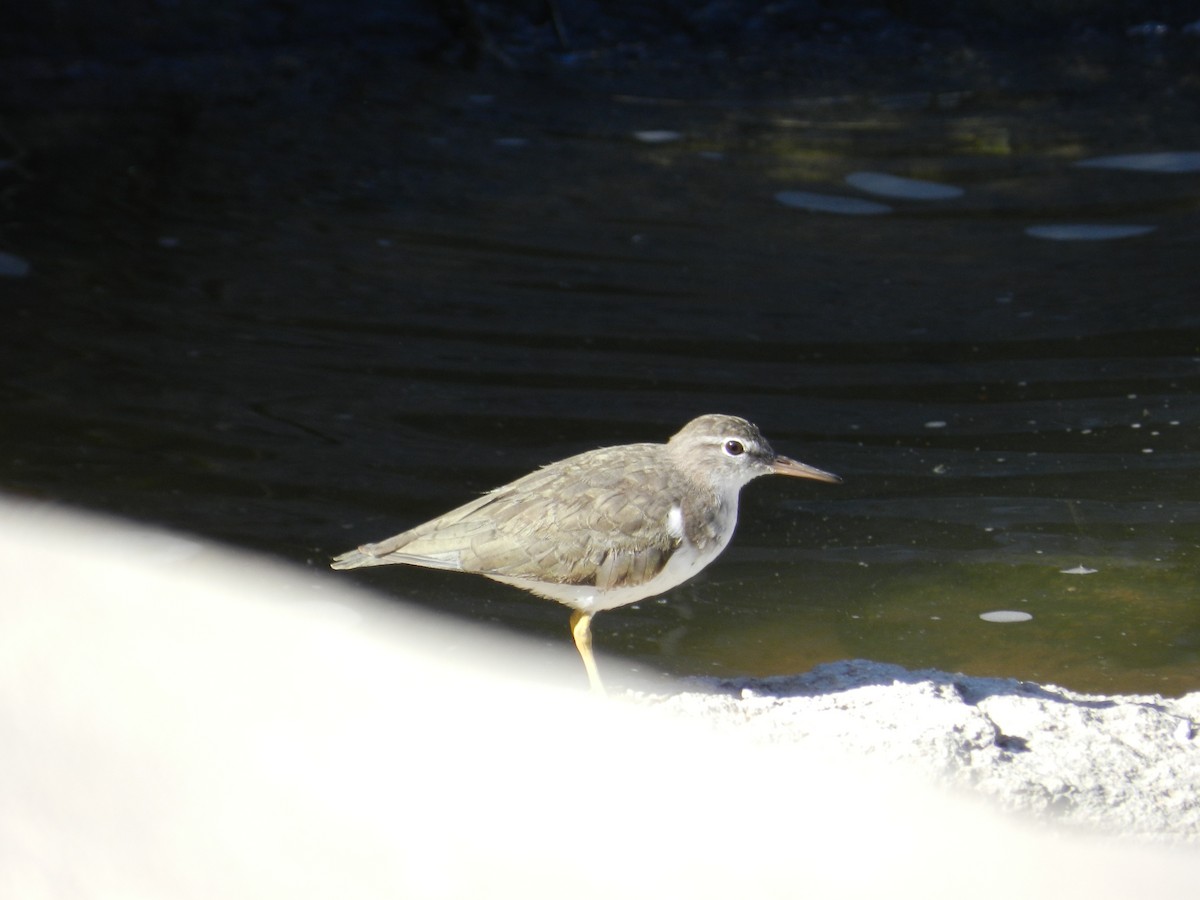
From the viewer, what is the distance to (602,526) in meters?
5.45

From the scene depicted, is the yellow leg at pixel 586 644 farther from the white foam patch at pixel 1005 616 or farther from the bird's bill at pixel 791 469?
the white foam patch at pixel 1005 616

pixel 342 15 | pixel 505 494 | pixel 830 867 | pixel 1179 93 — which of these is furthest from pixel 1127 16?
pixel 830 867

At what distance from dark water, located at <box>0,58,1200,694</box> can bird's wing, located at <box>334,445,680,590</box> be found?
4.38ft

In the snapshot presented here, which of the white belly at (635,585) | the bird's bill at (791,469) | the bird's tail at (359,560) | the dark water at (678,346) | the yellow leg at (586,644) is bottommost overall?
the dark water at (678,346)

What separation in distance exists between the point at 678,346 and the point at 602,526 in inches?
183

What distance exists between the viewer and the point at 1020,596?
280 inches

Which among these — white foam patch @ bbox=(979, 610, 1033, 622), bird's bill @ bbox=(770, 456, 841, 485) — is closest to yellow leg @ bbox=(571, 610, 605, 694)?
bird's bill @ bbox=(770, 456, 841, 485)

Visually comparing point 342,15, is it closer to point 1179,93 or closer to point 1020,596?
point 1179,93

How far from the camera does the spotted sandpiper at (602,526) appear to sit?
546cm

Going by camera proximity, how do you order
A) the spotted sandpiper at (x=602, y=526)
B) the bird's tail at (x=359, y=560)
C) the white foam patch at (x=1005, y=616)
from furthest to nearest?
the white foam patch at (x=1005, y=616) → the bird's tail at (x=359, y=560) → the spotted sandpiper at (x=602, y=526)

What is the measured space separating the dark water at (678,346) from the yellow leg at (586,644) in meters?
1.06

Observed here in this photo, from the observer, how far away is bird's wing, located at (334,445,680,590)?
5449 millimetres

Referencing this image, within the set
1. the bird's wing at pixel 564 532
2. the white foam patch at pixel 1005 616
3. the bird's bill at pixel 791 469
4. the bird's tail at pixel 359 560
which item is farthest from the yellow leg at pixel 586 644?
the white foam patch at pixel 1005 616

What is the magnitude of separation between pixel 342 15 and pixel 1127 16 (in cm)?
959
